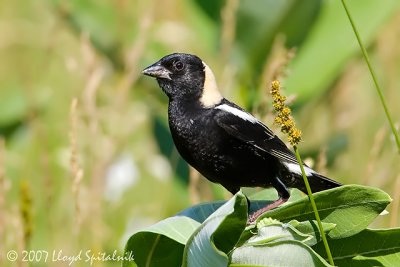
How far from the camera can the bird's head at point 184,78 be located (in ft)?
9.89

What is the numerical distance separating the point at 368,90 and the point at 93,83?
2606 mm

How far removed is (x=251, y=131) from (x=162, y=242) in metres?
0.97

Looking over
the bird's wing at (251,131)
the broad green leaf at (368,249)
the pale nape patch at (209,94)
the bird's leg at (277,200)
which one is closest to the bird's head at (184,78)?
the pale nape patch at (209,94)

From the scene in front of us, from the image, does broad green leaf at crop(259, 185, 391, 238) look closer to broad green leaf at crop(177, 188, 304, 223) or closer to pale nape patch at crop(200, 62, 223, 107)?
broad green leaf at crop(177, 188, 304, 223)

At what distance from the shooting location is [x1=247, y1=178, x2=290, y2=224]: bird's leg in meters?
2.47

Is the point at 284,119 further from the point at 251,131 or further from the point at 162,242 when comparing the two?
the point at 251,131

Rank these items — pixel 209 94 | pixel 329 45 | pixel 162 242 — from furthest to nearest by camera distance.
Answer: pixel 329 45 → pixel 209 94 → pixel 162 242

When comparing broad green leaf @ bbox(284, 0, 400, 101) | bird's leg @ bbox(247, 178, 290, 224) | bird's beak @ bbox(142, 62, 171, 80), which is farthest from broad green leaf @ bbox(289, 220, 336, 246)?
broad green leaf @ bbox(284, 0, 400, 101)

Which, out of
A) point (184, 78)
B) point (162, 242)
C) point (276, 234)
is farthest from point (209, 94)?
point (276, 234)

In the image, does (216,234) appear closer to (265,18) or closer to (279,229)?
(279,229)

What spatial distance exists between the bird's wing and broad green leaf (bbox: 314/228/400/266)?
3.20ft

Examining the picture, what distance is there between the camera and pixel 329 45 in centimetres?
410

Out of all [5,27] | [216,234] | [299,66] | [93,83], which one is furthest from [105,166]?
[5,27]

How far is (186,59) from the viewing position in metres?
3.08
